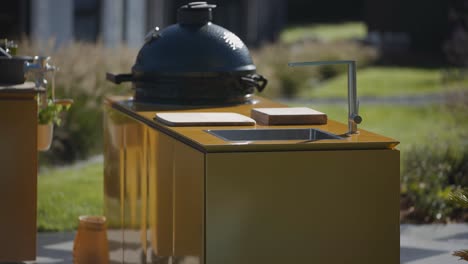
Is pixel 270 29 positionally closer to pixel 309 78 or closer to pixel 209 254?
pixel 309 78

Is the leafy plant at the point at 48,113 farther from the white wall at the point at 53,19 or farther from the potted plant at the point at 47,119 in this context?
the white wall at the point at 53,19

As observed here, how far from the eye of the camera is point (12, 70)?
22.1ft

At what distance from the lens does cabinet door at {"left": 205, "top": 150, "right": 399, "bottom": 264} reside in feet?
14.7

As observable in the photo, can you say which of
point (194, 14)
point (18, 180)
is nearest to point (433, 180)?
point (194, 14)

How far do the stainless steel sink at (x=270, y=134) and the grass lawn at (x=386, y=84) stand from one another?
42.7ft

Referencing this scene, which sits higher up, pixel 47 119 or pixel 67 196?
pixel 47 119

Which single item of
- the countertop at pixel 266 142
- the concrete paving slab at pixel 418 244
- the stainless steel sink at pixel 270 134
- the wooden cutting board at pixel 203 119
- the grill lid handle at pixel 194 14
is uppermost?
the grill lid handle at pixel 194 14

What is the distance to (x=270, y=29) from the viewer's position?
27781 mm

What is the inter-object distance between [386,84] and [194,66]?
51.5 feet

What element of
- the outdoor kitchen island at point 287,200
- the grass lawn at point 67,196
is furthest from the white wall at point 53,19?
the outdoor kitchen island at point 287,200

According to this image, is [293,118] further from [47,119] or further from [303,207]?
[47,119]

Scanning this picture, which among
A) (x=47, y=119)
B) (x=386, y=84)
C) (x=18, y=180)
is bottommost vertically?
(x=386, y=84)

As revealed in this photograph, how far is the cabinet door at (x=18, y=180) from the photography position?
259 inches

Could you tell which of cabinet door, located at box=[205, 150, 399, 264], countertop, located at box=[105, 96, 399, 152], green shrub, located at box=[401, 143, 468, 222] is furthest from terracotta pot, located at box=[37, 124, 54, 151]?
green shrub, located at box=[401, 143, 468, 222]
